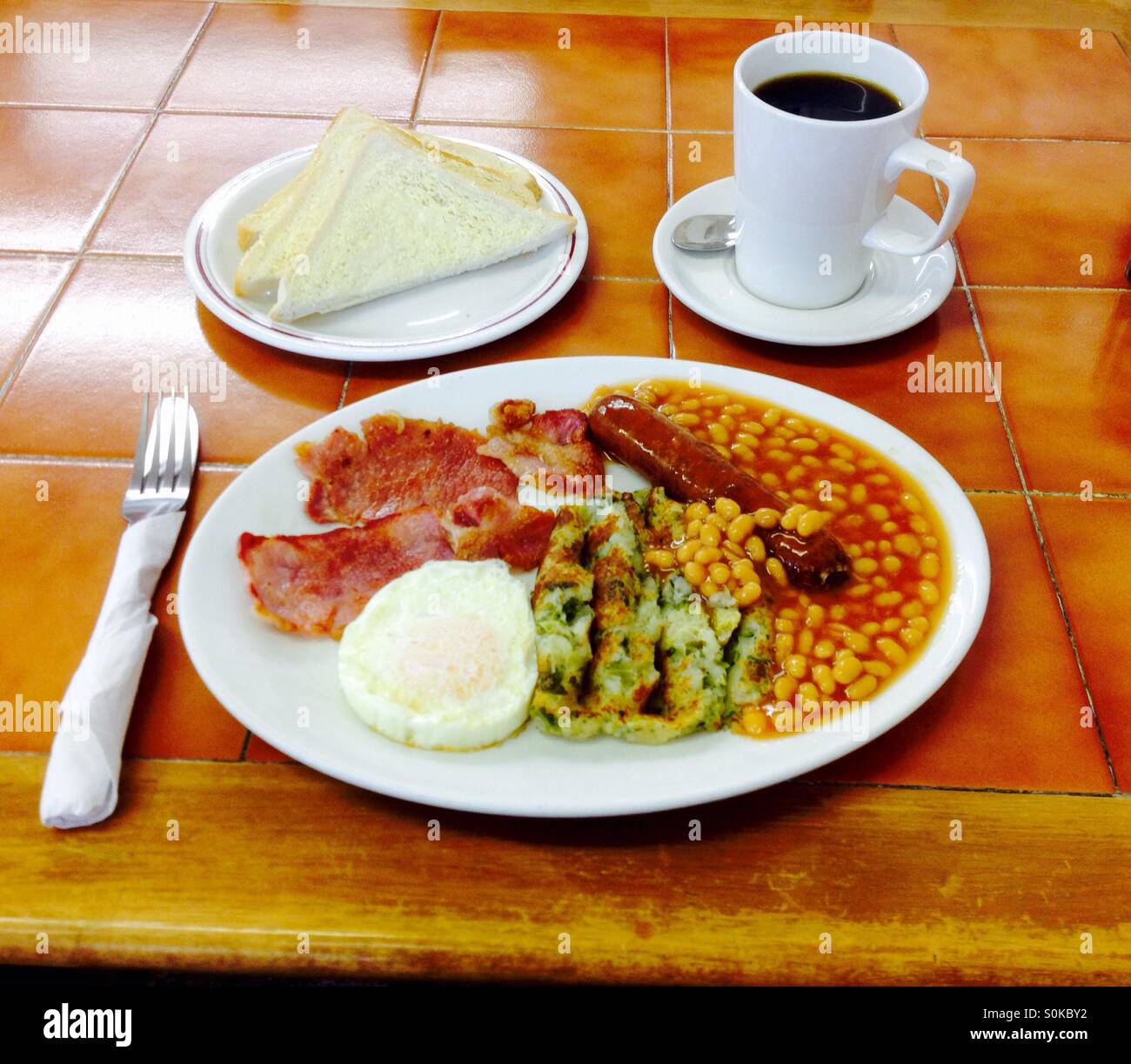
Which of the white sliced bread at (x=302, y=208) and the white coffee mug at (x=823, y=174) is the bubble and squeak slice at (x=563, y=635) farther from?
the white sliced bread at (x=302, y=208)

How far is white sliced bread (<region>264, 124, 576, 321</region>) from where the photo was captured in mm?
2055

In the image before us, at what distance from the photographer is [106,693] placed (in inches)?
54.1

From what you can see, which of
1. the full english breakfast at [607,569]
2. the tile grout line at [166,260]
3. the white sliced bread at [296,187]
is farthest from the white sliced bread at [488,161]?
the full english breakfast at [607,569]

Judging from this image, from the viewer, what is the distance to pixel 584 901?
1.25 meters

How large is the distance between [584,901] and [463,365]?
3.67 ft

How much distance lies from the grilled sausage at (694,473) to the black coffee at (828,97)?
2.28 feet

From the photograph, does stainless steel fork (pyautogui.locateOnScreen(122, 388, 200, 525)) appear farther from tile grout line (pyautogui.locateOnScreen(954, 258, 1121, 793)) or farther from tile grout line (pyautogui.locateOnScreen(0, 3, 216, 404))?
tile grout line (pyautogui.locateOnScreen(954, 258, 1121, 793))

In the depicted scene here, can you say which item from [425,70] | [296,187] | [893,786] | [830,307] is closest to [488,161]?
[296,187]

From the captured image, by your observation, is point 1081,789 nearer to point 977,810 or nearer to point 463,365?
point 977,810

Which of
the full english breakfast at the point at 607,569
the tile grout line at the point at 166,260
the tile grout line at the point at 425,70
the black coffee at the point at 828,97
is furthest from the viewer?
the tile grout line at the point at 425,70

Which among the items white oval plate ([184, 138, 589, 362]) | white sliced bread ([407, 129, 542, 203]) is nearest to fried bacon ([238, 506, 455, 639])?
white oval plate ([184, 138, 589, 362])

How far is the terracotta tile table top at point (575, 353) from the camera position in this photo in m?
1.23

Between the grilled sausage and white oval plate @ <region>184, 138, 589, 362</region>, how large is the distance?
40cm
